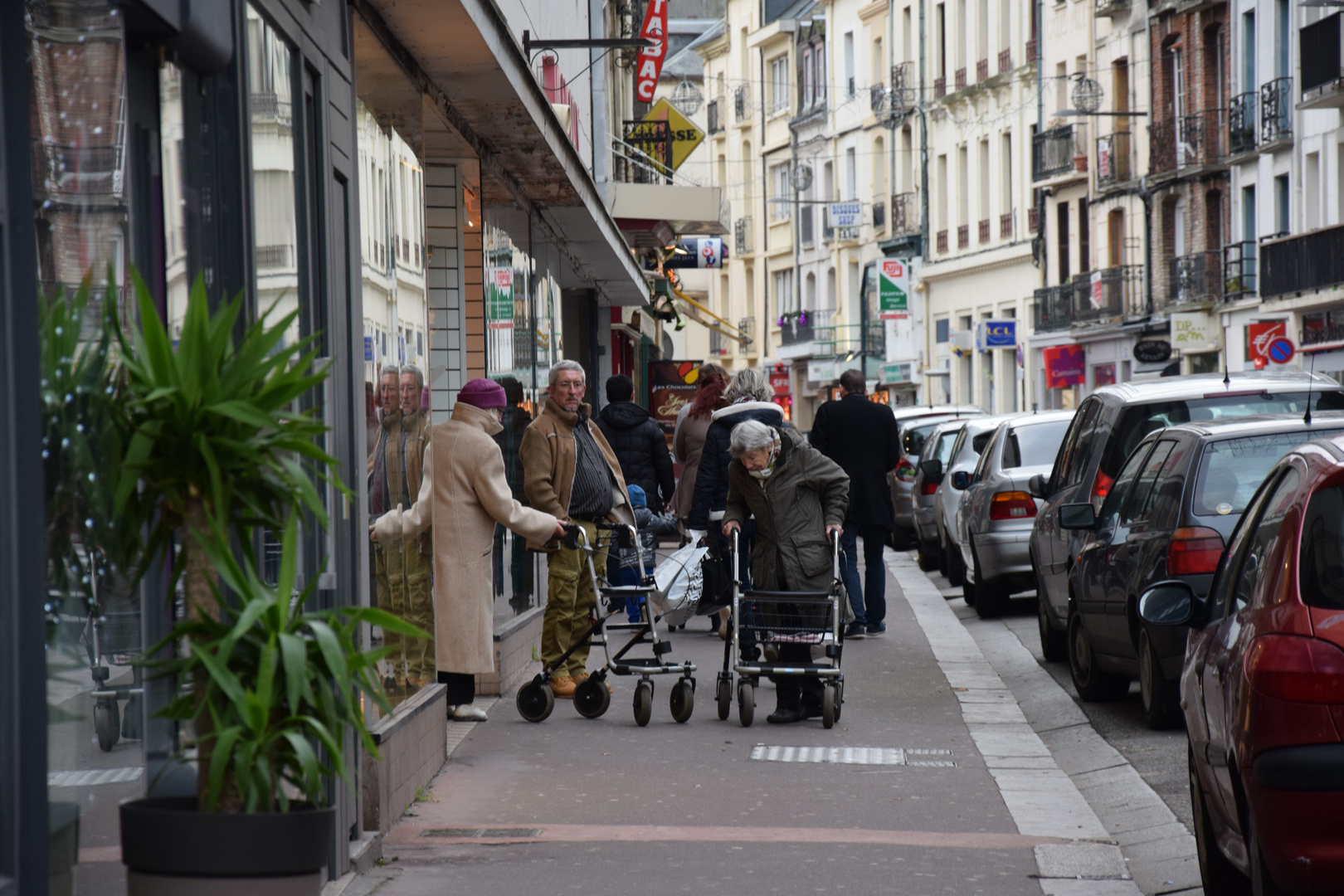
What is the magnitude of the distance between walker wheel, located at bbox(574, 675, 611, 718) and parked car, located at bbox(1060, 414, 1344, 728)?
9.06 ft

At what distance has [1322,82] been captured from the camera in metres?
38.1

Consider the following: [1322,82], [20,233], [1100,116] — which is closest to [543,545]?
[20,233]

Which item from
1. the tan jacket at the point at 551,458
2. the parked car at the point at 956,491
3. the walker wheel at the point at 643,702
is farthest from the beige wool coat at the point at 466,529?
the parked car at the point at 956,491

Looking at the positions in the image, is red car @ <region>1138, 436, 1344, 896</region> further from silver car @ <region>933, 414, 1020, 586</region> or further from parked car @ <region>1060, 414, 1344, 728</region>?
silver car @ <region>933, 414, 1020, 586</region>

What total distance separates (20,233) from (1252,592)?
357cm

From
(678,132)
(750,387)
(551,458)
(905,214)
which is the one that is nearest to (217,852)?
(551,458)

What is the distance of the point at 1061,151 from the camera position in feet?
172

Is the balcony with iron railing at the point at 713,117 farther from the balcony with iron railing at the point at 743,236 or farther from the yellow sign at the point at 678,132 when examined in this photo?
the yellow sign at the point at 678,132

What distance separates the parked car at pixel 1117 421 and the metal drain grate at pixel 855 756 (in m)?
2.93

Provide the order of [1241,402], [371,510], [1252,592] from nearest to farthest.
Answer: [1252,592]
[371,510]
[1241,402]

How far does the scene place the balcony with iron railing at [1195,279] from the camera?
150 feet

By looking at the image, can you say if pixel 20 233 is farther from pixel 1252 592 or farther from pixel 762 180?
pixel 762 180

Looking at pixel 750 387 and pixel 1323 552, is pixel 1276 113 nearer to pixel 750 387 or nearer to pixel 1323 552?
pixel 750 387

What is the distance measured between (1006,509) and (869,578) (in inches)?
79.0
